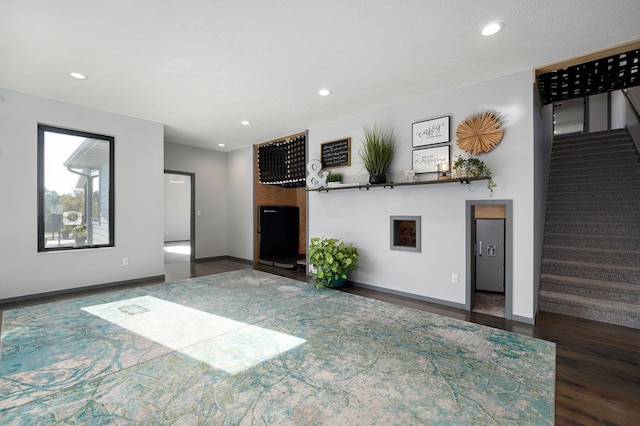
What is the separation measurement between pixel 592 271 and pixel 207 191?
7.33 m

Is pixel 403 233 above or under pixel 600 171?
under

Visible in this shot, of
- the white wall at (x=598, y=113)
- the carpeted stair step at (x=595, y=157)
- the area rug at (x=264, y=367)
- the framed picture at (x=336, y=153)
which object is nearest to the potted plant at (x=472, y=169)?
the area rug at (x=264, y=367)

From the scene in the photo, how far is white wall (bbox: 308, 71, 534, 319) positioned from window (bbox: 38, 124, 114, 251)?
3445 millimetres

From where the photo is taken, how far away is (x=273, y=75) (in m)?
3.44

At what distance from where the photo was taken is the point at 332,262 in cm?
453

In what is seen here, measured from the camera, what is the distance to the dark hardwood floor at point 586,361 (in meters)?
1.85

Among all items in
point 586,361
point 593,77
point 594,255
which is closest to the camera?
point 586,361

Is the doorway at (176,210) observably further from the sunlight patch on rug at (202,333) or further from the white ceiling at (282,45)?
the sunlight patch on rug at (202,333)

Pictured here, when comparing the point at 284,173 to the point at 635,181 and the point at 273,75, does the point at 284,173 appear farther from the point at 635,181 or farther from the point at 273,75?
the point at 635,181

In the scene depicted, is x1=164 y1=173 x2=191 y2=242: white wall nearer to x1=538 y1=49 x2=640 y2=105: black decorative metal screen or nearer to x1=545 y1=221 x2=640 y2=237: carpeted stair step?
x1=538 y1=49 x2=640 y2=105: black decorative metal screen

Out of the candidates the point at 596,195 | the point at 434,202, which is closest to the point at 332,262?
the point at 434,202

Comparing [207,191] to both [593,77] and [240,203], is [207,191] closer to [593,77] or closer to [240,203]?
[240,203]

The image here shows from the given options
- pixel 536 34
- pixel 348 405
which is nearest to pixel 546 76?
pixel 536 34

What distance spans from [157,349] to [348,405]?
1.77m
